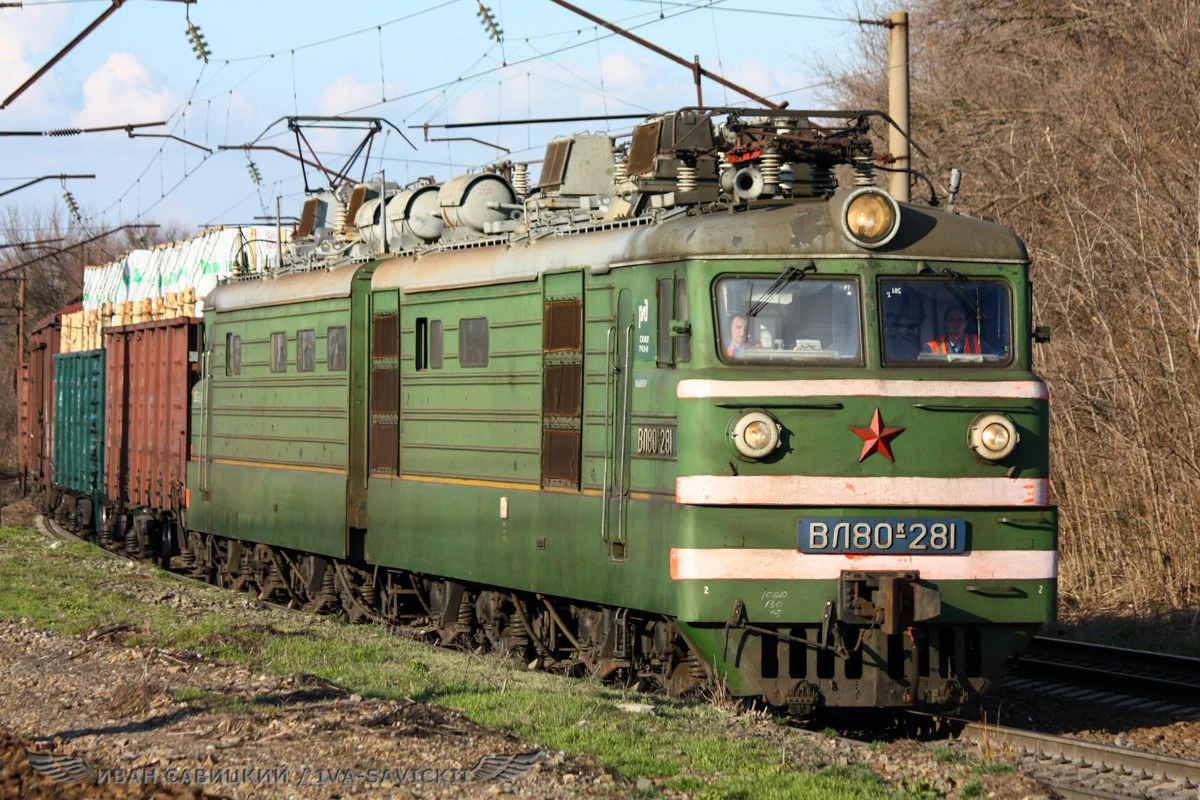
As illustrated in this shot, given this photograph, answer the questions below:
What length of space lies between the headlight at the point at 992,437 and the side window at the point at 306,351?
283 inches

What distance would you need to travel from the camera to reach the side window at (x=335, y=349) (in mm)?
14008

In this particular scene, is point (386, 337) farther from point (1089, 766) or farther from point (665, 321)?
point (1089, 766)

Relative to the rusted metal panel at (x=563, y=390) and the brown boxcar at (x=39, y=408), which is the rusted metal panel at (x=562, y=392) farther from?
the brown boxcar at (x=39, y=408)

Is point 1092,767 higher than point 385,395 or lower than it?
lower

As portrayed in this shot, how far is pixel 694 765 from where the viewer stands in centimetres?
771

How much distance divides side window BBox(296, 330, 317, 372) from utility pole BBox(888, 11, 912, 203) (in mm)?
5359

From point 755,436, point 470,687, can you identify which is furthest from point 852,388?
point 470,687

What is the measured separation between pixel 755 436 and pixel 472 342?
3.63 m

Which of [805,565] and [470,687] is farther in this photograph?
[470,687]

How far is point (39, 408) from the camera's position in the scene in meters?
32.1

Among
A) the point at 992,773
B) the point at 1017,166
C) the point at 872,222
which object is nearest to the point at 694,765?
the point at 992,773

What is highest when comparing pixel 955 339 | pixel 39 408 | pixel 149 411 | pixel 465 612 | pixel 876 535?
pixel 955 339

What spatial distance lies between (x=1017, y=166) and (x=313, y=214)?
946 cm

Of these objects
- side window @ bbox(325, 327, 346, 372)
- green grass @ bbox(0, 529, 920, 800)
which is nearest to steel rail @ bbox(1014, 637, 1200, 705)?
green grass @ bbox(0, 529, 920, 800)
